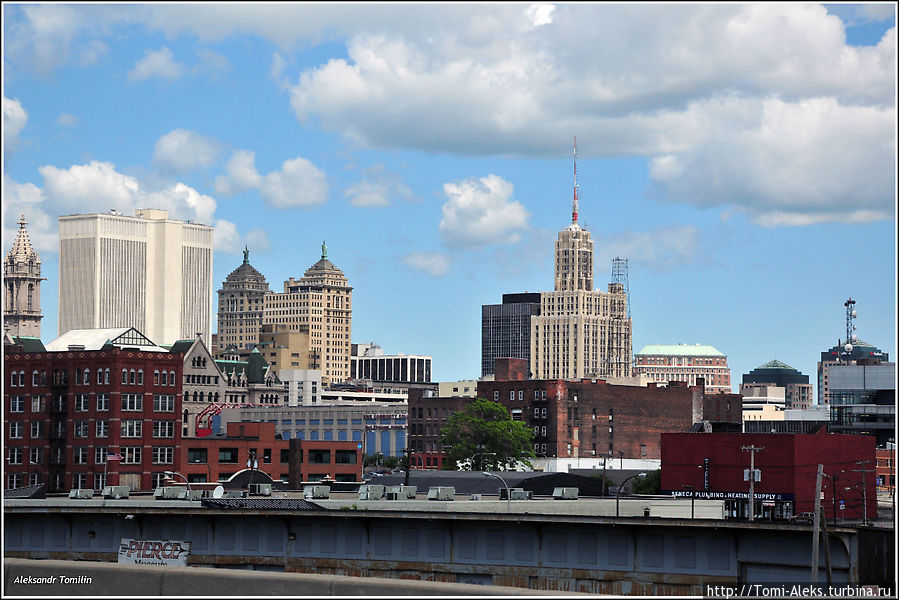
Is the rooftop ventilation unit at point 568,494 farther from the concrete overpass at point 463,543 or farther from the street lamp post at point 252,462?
the street lamp post at point 252,462

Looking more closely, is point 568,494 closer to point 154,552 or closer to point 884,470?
point 154,552

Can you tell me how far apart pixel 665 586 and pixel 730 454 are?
5893 centimetres

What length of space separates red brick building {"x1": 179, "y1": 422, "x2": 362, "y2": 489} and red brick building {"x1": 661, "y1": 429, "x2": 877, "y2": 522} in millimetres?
38769

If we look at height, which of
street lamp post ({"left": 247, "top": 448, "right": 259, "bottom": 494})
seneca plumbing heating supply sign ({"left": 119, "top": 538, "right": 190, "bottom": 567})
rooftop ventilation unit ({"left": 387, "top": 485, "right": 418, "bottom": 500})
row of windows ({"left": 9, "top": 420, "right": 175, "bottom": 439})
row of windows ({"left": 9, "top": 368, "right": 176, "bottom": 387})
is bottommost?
seneca plumbing heating supply sign ({"left": 119, "top": 538, "right": 190, "bottom": 567})

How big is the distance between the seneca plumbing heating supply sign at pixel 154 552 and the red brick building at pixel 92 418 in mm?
52488

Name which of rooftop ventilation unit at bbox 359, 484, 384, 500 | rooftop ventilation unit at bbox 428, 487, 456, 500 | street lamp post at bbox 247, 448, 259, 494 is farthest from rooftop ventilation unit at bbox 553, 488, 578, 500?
street lamp post at bbox 247, 448, 259, 494

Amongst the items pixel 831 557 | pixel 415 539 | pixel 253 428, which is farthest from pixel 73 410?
pixel 831 557

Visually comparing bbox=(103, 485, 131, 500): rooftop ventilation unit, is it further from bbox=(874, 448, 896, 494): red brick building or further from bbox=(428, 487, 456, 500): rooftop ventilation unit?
bbox=(874, 448, 896, 494): red brick building

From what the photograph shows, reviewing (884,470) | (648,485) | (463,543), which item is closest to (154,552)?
(463,543)

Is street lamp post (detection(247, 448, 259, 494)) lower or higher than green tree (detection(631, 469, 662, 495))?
higher

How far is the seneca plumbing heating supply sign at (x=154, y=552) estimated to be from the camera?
243 ft

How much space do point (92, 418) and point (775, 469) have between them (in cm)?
6267

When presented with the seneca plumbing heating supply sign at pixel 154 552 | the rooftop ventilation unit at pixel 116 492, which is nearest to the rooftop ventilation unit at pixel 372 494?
the rooftop ventilation unit at pixel 116 492

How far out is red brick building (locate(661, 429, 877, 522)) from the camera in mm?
112312
